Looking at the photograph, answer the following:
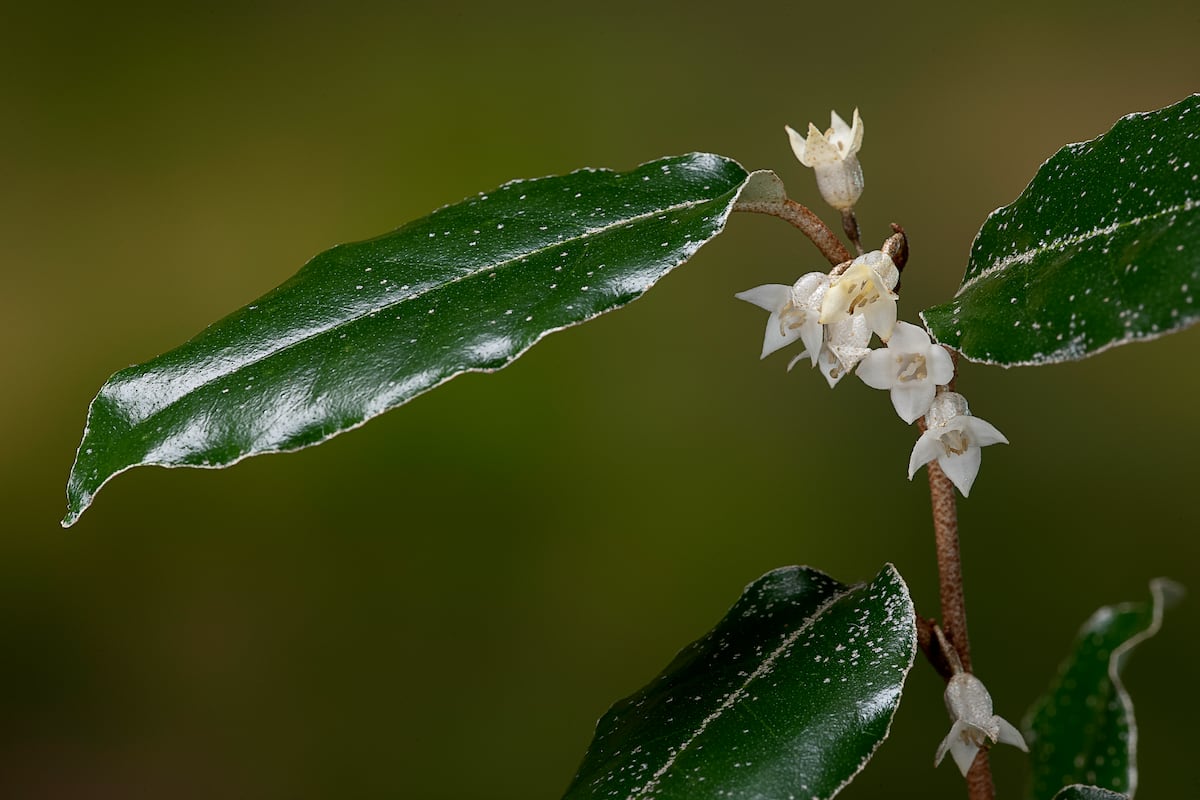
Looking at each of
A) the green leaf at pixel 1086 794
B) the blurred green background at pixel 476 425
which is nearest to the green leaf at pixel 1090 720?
the green leaf at pixel 1086 794

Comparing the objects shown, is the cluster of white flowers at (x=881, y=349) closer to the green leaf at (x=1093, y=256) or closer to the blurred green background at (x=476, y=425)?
the green leaf at (x=1093, y=256)

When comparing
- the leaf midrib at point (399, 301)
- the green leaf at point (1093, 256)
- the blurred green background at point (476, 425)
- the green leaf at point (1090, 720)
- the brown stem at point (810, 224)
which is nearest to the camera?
the green leaf at point (1093, 256)

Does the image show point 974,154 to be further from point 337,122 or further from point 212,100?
point 212,100

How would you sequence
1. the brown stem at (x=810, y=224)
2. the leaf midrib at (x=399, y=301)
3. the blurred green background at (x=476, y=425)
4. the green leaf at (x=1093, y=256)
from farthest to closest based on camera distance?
the blurred green background at (x=476, y=425)
the brown stem at (x=810, y=224)
the leaf midrib at (x=399, y=301)
the green leaf at (x=1093, y=256)

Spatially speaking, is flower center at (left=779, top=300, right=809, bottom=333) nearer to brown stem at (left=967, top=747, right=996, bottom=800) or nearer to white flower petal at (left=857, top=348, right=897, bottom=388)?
white flower petal at (left=857, top=348, right=897, bottom=388)

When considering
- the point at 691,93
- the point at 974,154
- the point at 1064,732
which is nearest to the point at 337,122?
the point at 691,93

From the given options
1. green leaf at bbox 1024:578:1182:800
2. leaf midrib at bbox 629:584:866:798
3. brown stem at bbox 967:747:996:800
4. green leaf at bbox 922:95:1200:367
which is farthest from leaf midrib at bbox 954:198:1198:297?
green leaf at bbox 1024:578:1182:800
